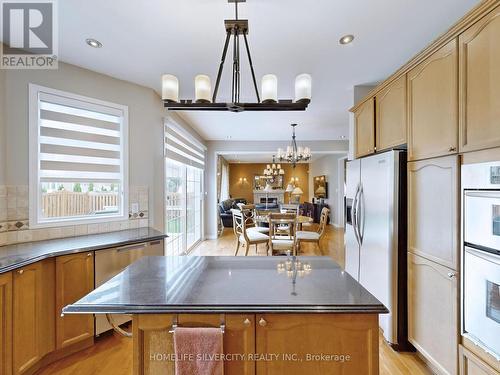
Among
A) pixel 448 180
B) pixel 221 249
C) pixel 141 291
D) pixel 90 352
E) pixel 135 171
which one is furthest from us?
pixel 221 249

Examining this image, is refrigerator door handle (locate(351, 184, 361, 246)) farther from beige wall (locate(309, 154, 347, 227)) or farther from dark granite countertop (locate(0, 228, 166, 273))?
beige wall (locate(309, 154, 347, 227))

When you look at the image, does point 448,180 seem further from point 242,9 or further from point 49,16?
point 49,16

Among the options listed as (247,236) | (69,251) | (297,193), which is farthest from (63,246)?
(297,193)

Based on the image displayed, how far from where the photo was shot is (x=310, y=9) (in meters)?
1.63

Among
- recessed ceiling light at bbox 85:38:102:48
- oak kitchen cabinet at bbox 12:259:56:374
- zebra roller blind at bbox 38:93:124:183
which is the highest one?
→ recessed ceiling light at bbox 85:38:102:48

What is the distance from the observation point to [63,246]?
1.98 meters

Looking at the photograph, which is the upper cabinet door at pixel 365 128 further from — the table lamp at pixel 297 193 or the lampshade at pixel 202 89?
the table lamp at pixel 297 193

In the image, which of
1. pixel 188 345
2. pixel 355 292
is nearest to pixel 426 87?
pixel 355 292

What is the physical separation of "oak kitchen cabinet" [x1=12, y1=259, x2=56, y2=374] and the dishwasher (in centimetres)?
31

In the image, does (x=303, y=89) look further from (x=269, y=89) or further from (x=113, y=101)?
(x=113, y=101)

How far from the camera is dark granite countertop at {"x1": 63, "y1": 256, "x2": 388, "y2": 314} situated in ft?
3.31

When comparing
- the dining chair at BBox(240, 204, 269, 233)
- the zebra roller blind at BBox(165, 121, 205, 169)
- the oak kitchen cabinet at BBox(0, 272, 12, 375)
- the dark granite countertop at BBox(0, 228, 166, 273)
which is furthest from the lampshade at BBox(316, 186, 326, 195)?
the oak kitchen cabinet at BBox(0, 272, 12, 375)

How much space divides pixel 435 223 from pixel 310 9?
1.77 meters

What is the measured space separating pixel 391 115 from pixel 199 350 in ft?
7.74
